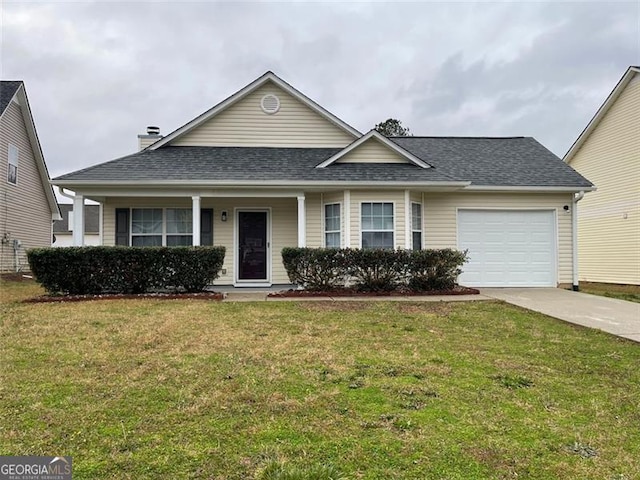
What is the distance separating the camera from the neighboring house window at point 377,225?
11.8 m

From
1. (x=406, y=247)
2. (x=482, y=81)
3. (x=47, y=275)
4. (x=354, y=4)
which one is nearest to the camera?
(x=47, y=275)

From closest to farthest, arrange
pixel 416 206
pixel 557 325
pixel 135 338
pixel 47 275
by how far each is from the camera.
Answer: pixel 135 338
pixel 557 325
pixel 47 275
pixel 416 206

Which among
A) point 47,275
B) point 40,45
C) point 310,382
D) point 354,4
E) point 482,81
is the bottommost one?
point 310,382

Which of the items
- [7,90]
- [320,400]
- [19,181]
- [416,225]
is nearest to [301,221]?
[416,225]

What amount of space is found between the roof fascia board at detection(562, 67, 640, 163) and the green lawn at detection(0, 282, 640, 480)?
13.3 meters

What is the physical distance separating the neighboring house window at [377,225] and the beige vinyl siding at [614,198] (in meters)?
9.85

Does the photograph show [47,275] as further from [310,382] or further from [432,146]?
[432,146]

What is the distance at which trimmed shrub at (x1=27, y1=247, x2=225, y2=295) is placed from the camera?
9.97 metres

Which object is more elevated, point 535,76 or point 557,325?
point 535,76

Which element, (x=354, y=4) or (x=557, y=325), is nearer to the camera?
(x=557, y=325)

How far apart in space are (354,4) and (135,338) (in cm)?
1259

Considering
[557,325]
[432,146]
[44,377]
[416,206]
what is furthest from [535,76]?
[44,377]

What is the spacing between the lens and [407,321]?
24.1 feet

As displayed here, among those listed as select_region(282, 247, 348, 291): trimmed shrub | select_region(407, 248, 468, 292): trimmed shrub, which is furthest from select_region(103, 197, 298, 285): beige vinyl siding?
select_region(407, 248, 468, 292): trimmed shrub
